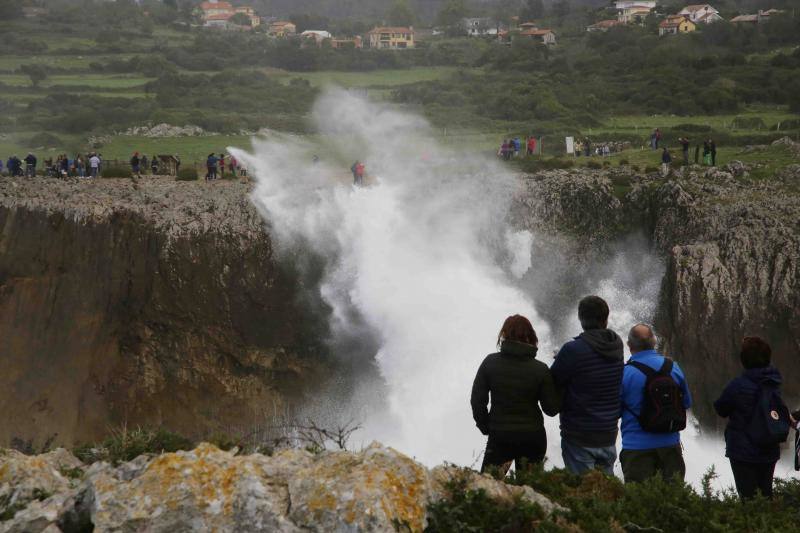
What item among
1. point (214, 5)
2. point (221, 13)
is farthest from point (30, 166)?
point (214, 5)

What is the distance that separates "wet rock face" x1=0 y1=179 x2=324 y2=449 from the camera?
30.2 metres

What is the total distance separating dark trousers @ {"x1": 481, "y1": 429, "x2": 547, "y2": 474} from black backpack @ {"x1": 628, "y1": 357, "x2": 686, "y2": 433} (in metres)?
0.90

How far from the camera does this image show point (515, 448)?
8211 mm

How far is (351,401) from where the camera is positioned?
30.5 metres

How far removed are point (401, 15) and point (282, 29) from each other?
1579cm

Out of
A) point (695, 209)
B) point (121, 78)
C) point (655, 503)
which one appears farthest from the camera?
point (121, 78)

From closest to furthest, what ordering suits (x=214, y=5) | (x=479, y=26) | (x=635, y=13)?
(x=635, y=13), (x=479, y=26), (x=214, y=5)

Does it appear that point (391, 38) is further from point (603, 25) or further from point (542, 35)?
point (603, 25)

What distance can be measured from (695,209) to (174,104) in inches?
2005

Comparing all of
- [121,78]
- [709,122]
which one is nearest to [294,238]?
[709,122]

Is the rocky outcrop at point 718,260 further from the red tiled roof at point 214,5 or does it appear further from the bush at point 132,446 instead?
the red tiled roof at point 214,5

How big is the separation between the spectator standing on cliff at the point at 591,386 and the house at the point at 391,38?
10174cm

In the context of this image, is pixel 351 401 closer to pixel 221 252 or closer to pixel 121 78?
pixel 221 252

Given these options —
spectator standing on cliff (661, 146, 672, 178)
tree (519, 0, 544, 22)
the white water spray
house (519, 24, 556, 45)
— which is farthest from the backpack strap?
tree (519, 0, 544, 22)
